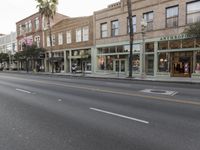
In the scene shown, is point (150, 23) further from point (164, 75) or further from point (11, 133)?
point (11, 133)

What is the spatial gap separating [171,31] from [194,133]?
19.1m

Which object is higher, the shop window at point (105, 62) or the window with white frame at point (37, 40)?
the window with white frame at point (37, 40)

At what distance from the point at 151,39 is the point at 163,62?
318 cm

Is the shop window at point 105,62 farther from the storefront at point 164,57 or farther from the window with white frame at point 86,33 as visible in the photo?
the window with white frame at point 86,33

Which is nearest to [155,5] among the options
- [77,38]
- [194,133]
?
[77,38]

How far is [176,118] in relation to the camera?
20.2ft

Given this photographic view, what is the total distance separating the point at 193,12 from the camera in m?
20.6

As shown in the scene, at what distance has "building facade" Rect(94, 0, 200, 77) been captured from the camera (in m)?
21.0

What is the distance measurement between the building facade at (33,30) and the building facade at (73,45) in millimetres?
4028

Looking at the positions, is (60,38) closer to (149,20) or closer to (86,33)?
(86,33)

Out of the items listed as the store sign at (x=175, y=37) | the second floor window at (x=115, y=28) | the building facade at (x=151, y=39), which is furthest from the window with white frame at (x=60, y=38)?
the store sign at (x=175, y=37)

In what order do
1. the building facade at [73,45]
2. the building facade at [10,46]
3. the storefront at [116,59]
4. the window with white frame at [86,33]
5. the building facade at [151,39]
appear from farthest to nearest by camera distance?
the building facade at [10,46]
the window with white frame at [86,33]
the building facade at [73,45]
the storefront at [116,59]
the building facade at [151,39]

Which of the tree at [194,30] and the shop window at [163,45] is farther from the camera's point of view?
the shop window at [163,45]

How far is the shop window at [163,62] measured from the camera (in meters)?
22.8
